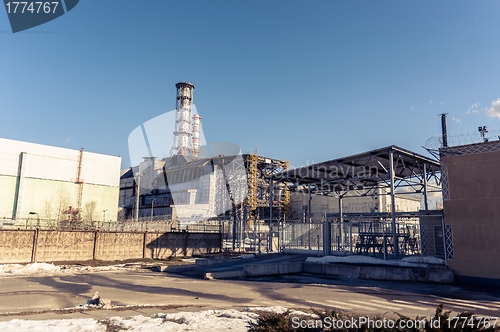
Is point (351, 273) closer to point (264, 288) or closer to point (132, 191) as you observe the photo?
point (264, 288)

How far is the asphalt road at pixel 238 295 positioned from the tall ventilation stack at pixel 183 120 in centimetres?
7029

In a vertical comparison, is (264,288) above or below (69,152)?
below

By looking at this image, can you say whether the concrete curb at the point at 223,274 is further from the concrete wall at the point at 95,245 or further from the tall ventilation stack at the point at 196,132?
the tall ventilation stack at the point at 196,132

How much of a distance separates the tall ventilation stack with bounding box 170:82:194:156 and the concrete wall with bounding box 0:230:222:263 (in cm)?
5343

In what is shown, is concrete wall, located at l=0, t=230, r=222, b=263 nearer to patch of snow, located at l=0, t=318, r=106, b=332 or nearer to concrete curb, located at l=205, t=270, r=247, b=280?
concrete curb, located at l=205, t=270, r=247, b=280

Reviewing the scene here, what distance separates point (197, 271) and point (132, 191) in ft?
182

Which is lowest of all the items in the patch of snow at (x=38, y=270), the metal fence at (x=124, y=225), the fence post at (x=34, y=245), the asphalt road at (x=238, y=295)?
the patch of snow at (x=38, y=270)

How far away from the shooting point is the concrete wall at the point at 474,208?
1623 cm

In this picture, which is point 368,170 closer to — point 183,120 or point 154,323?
point 154,323

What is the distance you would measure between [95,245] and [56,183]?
82.9ft

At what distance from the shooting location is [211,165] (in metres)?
60.2

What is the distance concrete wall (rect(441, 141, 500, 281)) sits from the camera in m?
16.2

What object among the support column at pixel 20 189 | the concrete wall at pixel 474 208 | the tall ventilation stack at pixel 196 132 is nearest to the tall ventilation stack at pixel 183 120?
the tall ventilation stack at pixel 196 132

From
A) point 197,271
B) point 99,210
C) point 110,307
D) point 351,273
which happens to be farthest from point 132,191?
point 110,307
